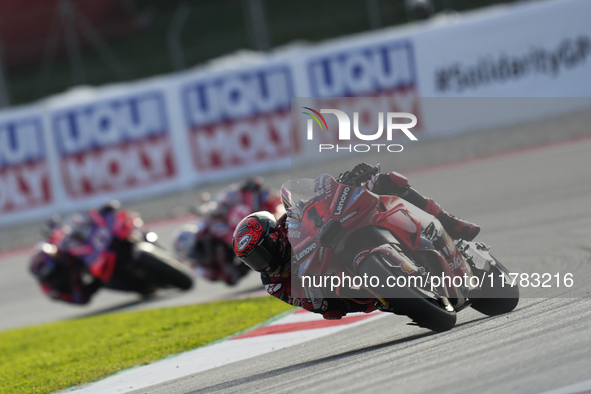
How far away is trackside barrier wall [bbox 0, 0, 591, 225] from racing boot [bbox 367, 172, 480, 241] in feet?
35.9

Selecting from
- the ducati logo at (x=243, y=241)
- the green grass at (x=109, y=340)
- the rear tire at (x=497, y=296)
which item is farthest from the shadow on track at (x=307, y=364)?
the green grass at (x=109, y=340)

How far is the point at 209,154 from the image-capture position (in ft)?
51.9

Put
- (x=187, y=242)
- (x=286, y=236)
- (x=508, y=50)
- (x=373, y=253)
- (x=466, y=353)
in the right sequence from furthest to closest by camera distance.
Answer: (x=508, y=50) → (x=187, y=242) → (x=286, y=236) → (x=373, y=253) → (x=466, y=353)

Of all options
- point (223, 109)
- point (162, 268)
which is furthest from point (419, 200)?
point (223, 109)

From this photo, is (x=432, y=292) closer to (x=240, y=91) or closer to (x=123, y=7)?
(x=240, y=91)

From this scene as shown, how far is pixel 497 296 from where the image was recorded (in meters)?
4.66

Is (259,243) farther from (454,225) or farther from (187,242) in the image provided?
(187,242)

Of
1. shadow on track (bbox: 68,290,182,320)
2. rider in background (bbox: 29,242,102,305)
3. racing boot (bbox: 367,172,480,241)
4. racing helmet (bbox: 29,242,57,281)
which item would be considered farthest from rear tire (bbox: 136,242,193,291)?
racing boot (bbox: 367,172,480,241)

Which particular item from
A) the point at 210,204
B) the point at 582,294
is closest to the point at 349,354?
the point at 582,294

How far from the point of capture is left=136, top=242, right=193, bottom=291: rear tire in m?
8.82

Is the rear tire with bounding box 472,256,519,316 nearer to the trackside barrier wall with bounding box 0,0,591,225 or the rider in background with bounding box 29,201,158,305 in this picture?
the rider in background with bounding box 29,201,158,305

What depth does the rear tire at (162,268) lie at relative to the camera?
882 cm

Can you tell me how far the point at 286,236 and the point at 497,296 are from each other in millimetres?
1308

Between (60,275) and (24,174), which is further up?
(24,174)
